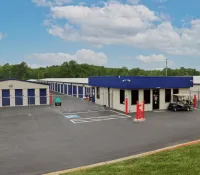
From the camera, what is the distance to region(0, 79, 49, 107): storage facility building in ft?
94.4

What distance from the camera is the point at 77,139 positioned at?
12984mm

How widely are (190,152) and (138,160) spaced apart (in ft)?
7.06

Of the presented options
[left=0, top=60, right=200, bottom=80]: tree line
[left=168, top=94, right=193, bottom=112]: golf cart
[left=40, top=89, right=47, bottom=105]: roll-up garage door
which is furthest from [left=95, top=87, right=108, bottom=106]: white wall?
[left=0, top=60, right=200, bottom=80]: tree line

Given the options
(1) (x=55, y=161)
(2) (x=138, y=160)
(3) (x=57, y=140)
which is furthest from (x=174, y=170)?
(3) (x=57, y=140)

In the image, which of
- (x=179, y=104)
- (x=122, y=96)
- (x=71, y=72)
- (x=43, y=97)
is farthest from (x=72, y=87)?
(x=71, y=72)

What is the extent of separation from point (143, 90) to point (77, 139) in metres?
12.5

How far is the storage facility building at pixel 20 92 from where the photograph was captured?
28.8m

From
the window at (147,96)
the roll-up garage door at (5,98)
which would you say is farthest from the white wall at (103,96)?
the roll-up garage door at (5,98)

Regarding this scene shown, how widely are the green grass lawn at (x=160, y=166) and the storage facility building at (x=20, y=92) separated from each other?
2259 centimetres

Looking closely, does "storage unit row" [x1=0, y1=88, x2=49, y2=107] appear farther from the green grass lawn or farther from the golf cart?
the green grass lawn

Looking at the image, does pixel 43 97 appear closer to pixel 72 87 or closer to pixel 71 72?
pixel 72 87

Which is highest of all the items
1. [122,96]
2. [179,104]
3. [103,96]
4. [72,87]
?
[72,87]

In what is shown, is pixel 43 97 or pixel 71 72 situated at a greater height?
pixel 71 72

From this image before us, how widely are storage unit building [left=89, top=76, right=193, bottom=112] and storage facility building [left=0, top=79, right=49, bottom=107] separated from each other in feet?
29.8
